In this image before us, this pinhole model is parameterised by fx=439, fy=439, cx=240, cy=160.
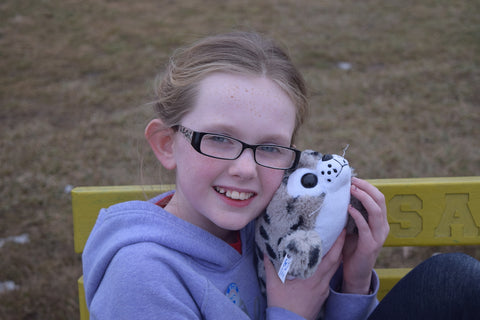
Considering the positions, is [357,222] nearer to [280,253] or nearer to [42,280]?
[280,253]

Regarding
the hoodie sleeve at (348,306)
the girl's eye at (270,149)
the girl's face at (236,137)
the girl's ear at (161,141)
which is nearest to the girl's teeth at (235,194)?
the girl's face at (236,137)

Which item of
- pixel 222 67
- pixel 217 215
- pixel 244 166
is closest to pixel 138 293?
pixel 217 215

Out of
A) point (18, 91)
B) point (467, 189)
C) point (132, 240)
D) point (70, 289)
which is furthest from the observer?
point (18, 91)

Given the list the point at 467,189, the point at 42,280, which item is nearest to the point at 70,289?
the point at 42,280

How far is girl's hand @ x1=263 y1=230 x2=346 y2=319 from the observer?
Answer: 126cm

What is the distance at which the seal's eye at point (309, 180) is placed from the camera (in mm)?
1179

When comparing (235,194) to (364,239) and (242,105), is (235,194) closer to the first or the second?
(242,105)

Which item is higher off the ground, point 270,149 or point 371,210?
point 270,149

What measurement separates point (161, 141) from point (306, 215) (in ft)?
1.64

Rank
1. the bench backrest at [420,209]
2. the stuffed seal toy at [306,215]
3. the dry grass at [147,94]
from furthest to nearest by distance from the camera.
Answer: the dry grass at [147,94], the bench backrest at [420,209], the stuffed seal toy at [306,215]

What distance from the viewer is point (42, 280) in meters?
2.56

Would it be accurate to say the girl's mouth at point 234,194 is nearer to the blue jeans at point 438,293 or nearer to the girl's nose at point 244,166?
the girl's nose at point 244,166

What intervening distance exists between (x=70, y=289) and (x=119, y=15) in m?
6.15

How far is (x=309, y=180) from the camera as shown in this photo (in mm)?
1183
